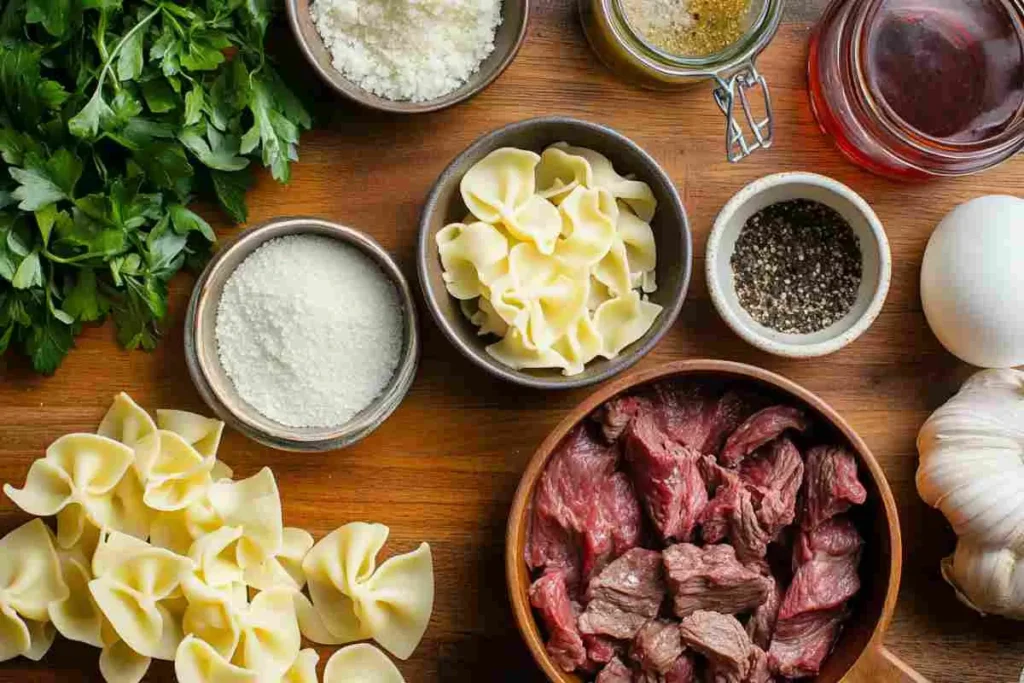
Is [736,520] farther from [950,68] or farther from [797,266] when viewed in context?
[950,68]

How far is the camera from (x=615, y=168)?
2297 millimetres

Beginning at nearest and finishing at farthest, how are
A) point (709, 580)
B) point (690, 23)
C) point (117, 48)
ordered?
point (117, 48) < point (709, 580) < point (690, 23)

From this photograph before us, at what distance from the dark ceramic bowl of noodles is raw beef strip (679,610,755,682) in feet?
1.69

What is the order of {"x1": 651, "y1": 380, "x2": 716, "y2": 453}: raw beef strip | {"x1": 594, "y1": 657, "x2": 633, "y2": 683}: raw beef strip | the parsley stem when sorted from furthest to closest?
{"x1": 651, "y1": 380, "x2": 716, "y2": 453}: raw beef strip < {"x1": 594, "y1": 657, "x2": 633, "y2": 683}: raw beef strip < the parsley stem

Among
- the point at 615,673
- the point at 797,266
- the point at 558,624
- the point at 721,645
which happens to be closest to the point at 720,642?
the point at 721,645

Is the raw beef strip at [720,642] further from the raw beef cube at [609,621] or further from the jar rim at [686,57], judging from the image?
the jar rim at [686,57]

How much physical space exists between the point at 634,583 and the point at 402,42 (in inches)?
46.6

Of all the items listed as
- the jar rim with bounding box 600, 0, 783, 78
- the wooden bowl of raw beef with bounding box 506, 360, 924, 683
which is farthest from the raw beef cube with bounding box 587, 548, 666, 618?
the jar rim with bounding box 600, 0, 783, 78

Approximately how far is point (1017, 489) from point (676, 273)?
79 centimetres

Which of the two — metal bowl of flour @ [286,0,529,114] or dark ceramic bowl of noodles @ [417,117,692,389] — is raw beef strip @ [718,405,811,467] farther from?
metal bowl of flour @ [286,0,529,114]

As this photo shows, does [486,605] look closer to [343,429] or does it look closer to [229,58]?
[343,429]

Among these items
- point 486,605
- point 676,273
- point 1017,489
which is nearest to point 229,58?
point 676,273

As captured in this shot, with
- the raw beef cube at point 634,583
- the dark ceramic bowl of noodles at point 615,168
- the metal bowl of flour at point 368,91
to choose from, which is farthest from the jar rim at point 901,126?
the raw beef cube at point 634,583

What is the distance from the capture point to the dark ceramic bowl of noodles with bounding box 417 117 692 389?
2172 mm
